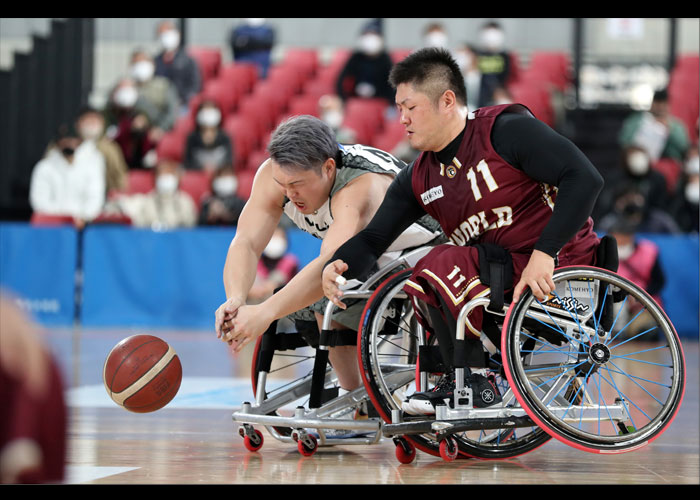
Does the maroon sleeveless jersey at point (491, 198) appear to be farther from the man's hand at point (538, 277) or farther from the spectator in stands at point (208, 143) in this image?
the spectator in stands at point (208, 143)

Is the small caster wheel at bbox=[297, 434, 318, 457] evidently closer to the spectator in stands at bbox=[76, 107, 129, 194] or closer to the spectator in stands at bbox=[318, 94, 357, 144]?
the spectator in stands at bbox=[318, 94, 357, 144]

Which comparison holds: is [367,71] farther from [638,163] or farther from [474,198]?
[474,198]

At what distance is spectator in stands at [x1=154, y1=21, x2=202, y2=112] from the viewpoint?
1258 centimetres

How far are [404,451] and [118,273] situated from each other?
6.38 meters

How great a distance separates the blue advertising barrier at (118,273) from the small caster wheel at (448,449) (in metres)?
5.93

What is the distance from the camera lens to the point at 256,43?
44.6 feet

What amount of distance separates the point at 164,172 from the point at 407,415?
7.32m

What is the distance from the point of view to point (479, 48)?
12.0 m

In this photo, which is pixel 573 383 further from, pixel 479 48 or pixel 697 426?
pixel 479 48

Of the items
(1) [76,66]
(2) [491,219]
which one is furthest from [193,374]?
(1) [76,66]

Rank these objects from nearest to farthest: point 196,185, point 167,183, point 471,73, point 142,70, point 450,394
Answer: point 450,394, point 167,183, point 196,185, point 471,73, point 142,70

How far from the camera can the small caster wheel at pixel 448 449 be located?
301 cm

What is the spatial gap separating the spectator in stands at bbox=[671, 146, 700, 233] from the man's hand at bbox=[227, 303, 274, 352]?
719cm

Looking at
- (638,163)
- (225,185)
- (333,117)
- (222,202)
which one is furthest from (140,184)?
(638,163)
